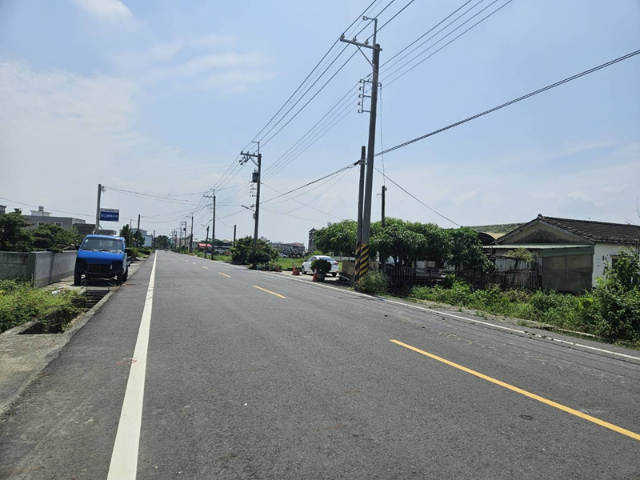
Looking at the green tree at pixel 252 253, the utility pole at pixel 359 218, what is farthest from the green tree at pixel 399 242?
the green tree at pixel 252 253

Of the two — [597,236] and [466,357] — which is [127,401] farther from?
[597,236]

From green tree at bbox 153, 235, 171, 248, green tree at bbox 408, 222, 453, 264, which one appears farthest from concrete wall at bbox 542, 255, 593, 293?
green tree at bbox 153, 235, 171, 248

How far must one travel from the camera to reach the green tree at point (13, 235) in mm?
14680

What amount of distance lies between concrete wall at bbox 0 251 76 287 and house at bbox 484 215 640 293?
65.7 feet

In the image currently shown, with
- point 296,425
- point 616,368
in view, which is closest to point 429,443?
point 296,425

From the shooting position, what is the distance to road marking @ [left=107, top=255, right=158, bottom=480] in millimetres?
→ 3176

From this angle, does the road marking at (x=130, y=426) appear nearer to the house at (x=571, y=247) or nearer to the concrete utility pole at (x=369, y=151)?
the concrete utility pole at (x=369, y=151)

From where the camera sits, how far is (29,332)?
8.12 meters

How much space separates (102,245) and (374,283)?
1160cm

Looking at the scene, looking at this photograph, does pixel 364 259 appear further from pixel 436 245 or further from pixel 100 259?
pixel 100 259

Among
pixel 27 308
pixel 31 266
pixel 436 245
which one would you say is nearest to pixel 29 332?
pixel 27 308

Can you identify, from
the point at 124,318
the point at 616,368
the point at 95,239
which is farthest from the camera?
the point at 95,239

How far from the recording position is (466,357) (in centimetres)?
671

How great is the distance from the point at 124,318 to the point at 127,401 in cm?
557
